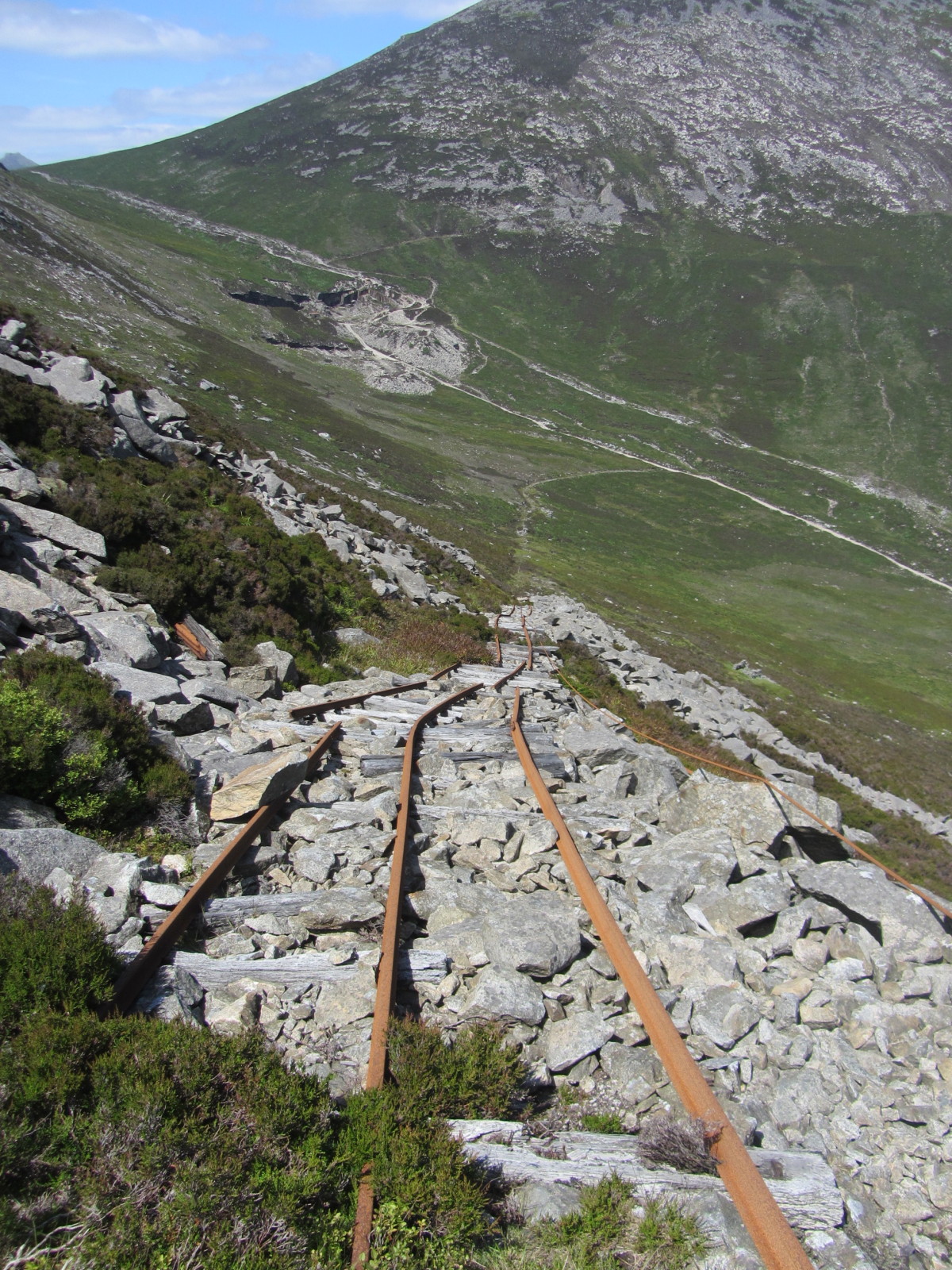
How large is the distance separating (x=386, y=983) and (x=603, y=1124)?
1.52 m

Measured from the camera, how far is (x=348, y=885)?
6.34m

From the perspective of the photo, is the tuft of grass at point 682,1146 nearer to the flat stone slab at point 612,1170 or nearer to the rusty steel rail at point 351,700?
the flat stone slab at point 612,1170

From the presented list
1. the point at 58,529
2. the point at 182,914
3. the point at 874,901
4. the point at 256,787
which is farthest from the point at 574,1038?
the point at 58,529

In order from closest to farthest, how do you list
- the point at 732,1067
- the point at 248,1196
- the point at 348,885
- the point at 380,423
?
1. the point at 248,1196
2. the point at 732,1067
3. the point at 348,885
4. the point at 380,423

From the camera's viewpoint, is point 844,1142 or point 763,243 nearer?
point 844,1142

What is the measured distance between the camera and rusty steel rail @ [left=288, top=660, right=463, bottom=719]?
10.2m

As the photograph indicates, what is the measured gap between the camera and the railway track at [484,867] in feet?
11.9

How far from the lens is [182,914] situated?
5113mm

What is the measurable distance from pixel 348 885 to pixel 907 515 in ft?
401

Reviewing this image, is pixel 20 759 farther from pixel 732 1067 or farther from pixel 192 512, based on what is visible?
pixel 192 512

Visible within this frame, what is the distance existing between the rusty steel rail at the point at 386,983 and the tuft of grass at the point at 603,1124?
1.25 meters

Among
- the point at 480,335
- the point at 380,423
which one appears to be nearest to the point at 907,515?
the point at 380,423

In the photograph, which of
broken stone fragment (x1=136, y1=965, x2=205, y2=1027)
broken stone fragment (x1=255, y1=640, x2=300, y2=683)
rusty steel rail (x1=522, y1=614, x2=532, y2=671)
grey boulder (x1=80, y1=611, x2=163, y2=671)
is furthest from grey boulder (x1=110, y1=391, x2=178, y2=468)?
broken stone fragment (x1=136, y1=965, x2=205, y2=1027)

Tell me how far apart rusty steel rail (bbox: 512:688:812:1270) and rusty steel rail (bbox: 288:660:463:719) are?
187 inches
